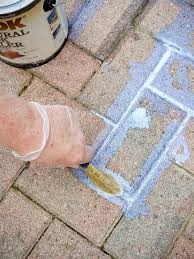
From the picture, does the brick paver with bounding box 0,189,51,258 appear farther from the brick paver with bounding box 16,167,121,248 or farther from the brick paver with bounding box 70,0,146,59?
the brick paver with bounding box 70,0,146,59

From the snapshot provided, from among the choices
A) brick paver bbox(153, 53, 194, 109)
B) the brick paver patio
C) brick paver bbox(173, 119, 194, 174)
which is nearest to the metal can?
the brick paver patio

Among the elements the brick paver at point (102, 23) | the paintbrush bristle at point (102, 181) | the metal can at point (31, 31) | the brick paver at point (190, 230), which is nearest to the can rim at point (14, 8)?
the metal can at point (31, 31)

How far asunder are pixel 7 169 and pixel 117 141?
0.73m

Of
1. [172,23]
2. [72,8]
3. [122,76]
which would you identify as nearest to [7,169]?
[122,76]

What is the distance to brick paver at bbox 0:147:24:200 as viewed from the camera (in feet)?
8.95

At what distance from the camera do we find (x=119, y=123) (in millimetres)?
2766

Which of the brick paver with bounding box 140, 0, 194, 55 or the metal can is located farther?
the brick paver with bounding box 140, 0, 194, 55

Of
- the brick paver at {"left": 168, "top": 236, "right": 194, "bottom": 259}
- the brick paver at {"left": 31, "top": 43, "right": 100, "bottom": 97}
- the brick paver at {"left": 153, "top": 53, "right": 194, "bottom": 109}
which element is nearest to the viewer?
the brick paver at {"left": 168, "top": 236, "right": 194, "bottom": 259}

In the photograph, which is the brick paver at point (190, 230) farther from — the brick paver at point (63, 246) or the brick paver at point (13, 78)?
the brick paver at point (13, 78)

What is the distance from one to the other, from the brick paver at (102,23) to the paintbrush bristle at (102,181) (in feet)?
2.65

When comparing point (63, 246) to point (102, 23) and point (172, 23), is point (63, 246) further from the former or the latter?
point (172, 23)

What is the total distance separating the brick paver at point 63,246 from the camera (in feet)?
8.36

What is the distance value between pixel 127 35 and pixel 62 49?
0.46 meters

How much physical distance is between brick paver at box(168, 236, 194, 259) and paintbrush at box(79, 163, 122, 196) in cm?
46
